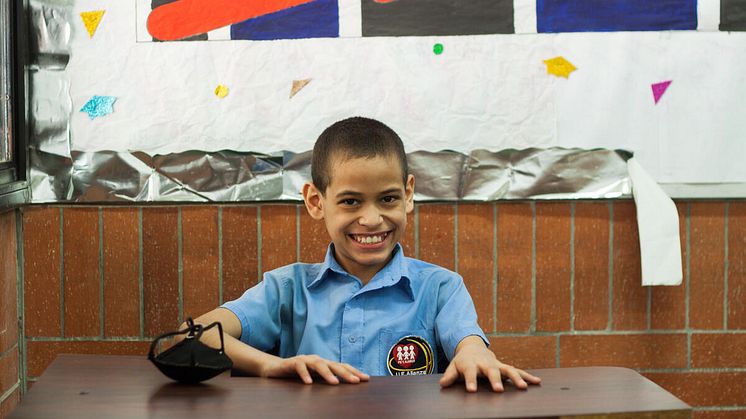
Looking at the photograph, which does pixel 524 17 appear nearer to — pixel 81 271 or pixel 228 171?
pixel 228 171

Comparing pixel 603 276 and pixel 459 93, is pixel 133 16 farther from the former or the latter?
pixel 603 276

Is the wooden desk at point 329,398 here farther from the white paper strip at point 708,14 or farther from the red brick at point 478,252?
the white paper strip at point 708,14

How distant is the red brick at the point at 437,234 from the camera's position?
8.77 ft

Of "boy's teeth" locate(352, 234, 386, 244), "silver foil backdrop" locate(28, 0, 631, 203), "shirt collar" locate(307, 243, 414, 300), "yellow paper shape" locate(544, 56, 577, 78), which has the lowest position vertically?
"shirt collar" locate(307, 243, 414, 300)

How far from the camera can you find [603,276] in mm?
2703

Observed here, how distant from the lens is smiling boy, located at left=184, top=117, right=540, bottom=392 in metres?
2.00

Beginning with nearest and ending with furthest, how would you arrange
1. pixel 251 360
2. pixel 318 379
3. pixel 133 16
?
pixel 318 379
pixel 251 360
pixel 133 16

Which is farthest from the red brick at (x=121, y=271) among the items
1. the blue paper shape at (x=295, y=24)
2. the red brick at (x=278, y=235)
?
the blue paper shape at (x=295, y=24)

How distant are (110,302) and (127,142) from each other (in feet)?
1.43

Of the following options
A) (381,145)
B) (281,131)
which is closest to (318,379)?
(381,145)

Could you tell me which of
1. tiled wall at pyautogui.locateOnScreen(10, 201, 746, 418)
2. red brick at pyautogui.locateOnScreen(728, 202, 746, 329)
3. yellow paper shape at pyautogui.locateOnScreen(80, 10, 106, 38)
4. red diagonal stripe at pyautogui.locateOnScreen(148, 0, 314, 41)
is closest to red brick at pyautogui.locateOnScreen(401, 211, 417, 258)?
tiled wall at pyautogui.locateOnScreen(10, 201, 746, 418)

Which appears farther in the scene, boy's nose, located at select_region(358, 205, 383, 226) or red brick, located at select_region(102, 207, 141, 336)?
red brick, located at select_region(102, 207, 141, 336)

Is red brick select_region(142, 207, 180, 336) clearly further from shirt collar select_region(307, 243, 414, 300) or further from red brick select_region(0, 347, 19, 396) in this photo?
shirt collar select_region(307, 243, 414, 300)

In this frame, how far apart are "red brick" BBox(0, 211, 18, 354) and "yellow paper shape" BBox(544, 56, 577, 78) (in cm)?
148
